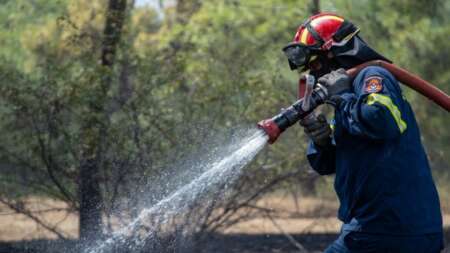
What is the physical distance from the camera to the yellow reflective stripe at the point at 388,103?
397 cm

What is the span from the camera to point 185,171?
783 centimetres

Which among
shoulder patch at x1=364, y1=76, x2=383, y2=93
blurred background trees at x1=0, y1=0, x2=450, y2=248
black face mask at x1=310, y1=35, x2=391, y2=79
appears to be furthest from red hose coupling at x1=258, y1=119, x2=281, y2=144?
blurred background trees at x1=0, y1=0, x2=450, y2=248

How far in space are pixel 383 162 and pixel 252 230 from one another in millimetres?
7421

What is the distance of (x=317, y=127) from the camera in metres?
4.50

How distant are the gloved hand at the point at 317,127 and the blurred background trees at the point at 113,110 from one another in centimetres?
307

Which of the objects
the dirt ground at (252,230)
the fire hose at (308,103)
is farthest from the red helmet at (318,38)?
the dirt ground at (252,230)

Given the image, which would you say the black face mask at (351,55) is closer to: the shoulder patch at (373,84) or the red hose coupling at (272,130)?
the shoulder patch at (373,84)

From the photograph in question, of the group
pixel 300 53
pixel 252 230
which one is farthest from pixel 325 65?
pixel 252 230

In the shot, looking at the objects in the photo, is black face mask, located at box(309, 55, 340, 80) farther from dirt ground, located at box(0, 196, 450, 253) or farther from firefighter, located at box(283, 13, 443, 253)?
dirt ground, located at box(0, 196, 450, 253)

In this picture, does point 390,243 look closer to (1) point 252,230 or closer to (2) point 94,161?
(2) point 94,161

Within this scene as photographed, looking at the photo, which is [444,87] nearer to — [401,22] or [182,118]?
[401,22]

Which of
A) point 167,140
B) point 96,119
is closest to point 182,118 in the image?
point 167,140

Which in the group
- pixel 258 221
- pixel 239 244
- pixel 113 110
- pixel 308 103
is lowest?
pixel 239 244

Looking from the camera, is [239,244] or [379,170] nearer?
[379,170]
